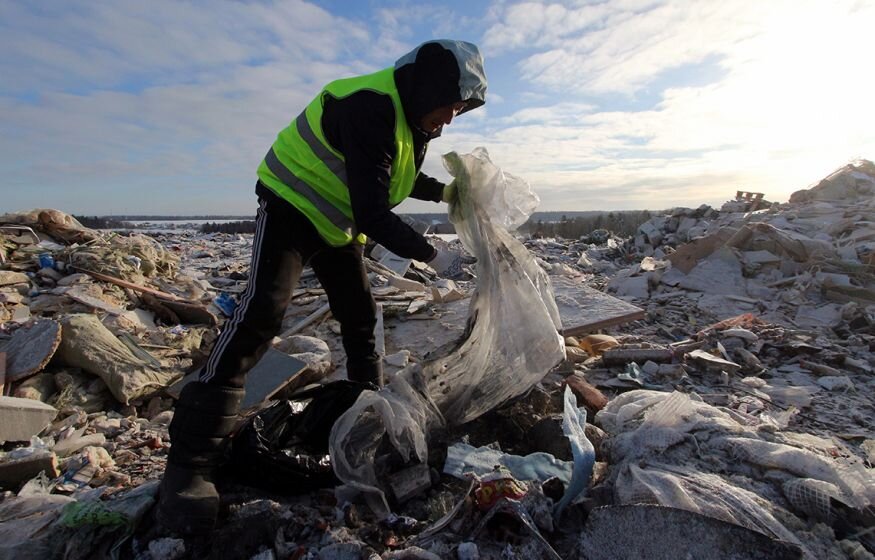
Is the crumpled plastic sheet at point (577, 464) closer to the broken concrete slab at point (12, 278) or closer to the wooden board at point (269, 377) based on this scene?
the wooden board at point (269, 377)

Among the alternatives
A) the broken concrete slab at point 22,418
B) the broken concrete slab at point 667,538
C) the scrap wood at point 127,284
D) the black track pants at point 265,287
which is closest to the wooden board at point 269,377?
the broken concrete slab at point 22,418

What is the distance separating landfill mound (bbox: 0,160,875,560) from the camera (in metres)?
1.39

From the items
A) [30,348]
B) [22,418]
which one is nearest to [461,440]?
[22,418]

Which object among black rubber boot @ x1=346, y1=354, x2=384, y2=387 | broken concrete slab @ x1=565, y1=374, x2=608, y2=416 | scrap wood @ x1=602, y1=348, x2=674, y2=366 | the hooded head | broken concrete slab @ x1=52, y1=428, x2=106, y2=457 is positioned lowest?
scrap wood @ x1=602, y1=348, x2=674, y2=366

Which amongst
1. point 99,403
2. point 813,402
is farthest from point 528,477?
point 99,403

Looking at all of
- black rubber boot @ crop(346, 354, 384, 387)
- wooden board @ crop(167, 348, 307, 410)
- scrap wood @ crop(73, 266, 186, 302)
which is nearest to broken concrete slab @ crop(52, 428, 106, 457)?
wooden board @ crop(167, 348, 307, 410)

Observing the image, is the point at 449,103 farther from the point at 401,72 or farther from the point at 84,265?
the point at 84,265

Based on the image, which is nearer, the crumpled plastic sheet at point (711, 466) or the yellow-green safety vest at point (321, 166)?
the crumpled plastic sheet at point (711, 466)

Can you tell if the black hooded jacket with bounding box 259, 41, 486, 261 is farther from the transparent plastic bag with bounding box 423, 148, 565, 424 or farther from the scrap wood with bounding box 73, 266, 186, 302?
the scrap wood with bounding box 73, 266, 186, 302

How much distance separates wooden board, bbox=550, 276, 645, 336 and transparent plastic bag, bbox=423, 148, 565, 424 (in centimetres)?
183

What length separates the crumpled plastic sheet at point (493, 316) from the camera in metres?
2.00

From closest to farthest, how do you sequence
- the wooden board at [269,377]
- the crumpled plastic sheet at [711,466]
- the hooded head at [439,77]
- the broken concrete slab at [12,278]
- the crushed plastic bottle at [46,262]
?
the crumpled plastic sheet at [711,466], the hooded head at [439,77], the wooden board at [269,377], the broken concrete slab at [12,278], the crushed plastic bottle at [46,262]

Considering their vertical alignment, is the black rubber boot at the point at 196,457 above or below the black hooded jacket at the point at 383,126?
below

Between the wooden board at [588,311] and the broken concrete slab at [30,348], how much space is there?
11.0 ft
